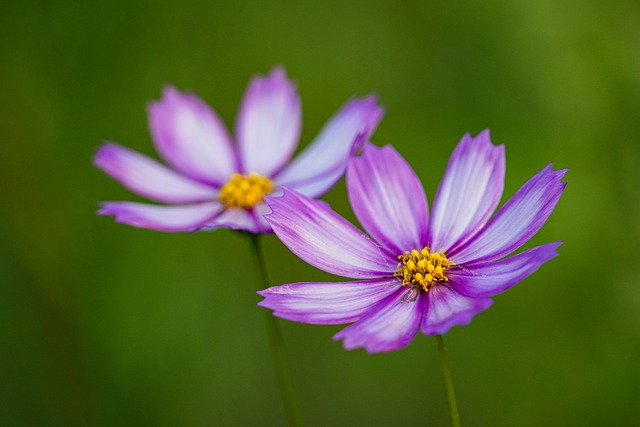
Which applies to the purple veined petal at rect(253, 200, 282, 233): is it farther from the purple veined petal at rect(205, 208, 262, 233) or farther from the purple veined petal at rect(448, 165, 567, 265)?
the purple veined petal at rect(448, 165, 567, 265)

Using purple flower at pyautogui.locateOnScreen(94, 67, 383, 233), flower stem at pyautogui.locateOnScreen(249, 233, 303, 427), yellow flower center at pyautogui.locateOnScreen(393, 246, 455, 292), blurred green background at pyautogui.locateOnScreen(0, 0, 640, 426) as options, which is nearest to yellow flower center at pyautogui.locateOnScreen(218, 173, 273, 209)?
purple flower at pyautogui.locateOnScreen(94, 67, 383, 233)

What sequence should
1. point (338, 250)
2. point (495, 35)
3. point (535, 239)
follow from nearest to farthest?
point (338, 250)
point (535, 239)
point (495, 35)

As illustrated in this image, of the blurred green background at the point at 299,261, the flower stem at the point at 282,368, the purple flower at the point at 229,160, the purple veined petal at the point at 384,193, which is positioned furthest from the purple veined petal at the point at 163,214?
the blurred green background at the point at 299,261

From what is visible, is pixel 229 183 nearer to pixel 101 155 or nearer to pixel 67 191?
pixel 101 155

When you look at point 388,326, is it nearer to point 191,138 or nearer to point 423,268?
point 423,268

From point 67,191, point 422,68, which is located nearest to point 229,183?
point 67,191

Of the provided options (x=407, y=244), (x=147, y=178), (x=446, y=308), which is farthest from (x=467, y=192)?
(x=147, y=178)

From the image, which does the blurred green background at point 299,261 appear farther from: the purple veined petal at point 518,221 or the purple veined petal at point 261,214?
the purple veined petal at point 261,214
